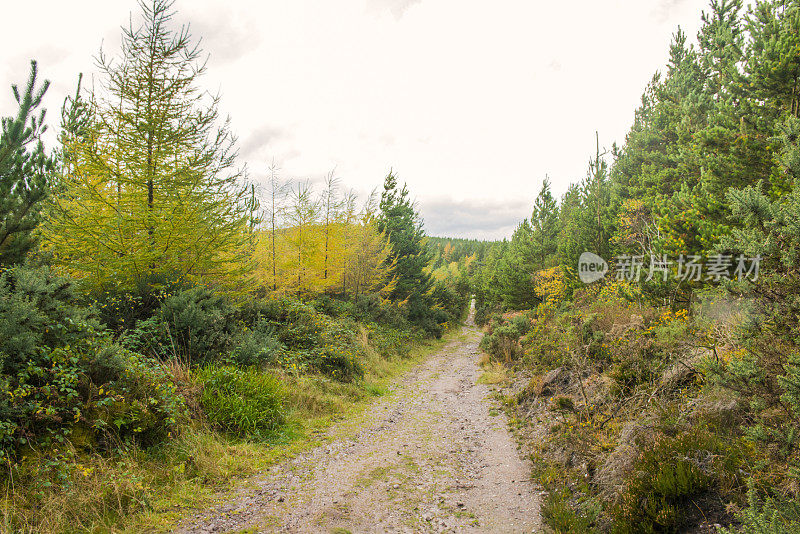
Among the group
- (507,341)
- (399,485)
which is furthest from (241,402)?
(507,341)

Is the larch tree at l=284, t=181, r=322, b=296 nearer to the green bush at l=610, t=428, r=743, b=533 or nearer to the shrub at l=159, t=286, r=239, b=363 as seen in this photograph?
the shrub at l=159, t=286, r=239, b=363

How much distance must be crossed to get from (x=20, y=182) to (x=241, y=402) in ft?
16.8

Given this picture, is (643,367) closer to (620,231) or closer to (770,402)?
(770,402)

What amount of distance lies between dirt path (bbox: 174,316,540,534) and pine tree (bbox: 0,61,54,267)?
17.6 feet

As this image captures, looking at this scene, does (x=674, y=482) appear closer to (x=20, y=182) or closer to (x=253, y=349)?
(x=253, y=349)

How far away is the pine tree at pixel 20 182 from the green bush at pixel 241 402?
357 centimetres

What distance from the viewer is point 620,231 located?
1845 cm

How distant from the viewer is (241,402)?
6.56 m

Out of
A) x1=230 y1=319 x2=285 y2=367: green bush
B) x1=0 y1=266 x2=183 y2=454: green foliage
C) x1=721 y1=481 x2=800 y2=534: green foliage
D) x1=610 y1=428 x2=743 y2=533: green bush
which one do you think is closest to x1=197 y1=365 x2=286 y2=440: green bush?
x1=230 y1=319 x2=285 y2=367: green bush

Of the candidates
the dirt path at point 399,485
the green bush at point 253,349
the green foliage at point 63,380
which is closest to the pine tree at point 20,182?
the green foliage at point 63,380

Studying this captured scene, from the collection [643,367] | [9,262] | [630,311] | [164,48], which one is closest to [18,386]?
[9,262]

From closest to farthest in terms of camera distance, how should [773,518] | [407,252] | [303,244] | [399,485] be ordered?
[773,518] → [399,485] → [303,244] → [407,252]

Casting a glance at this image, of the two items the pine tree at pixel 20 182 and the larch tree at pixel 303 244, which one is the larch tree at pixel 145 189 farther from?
the larch tree at pixel 303 244

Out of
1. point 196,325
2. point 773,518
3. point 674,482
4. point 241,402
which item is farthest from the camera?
point 196,325
